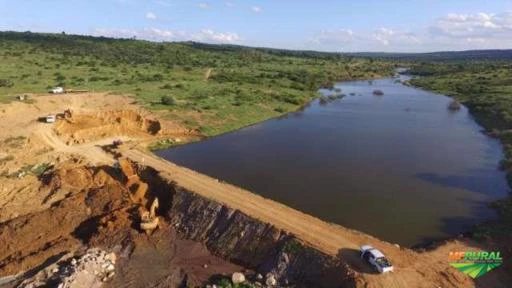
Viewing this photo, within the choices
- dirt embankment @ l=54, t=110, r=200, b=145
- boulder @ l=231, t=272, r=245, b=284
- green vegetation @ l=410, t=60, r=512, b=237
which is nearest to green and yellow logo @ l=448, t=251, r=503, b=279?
green vegetation @ l=410, t=60, r=512, b=237

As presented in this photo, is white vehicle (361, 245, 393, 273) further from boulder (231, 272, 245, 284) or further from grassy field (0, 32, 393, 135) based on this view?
grassy field (0, 32, 393, 135)

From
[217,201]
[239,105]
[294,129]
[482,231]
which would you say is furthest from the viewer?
[239,105]

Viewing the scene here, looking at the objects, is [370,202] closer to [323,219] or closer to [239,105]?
[323,219]

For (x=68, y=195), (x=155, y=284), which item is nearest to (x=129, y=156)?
(x=68, y=195)

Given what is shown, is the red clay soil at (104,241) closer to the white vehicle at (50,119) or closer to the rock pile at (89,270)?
the rock pile at (89,270)

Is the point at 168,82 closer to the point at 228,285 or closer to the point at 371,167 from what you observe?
the point at 371,167

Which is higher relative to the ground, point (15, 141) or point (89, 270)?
point (15, 141)

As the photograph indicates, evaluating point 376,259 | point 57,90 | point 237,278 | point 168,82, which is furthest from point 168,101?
point 376,259
